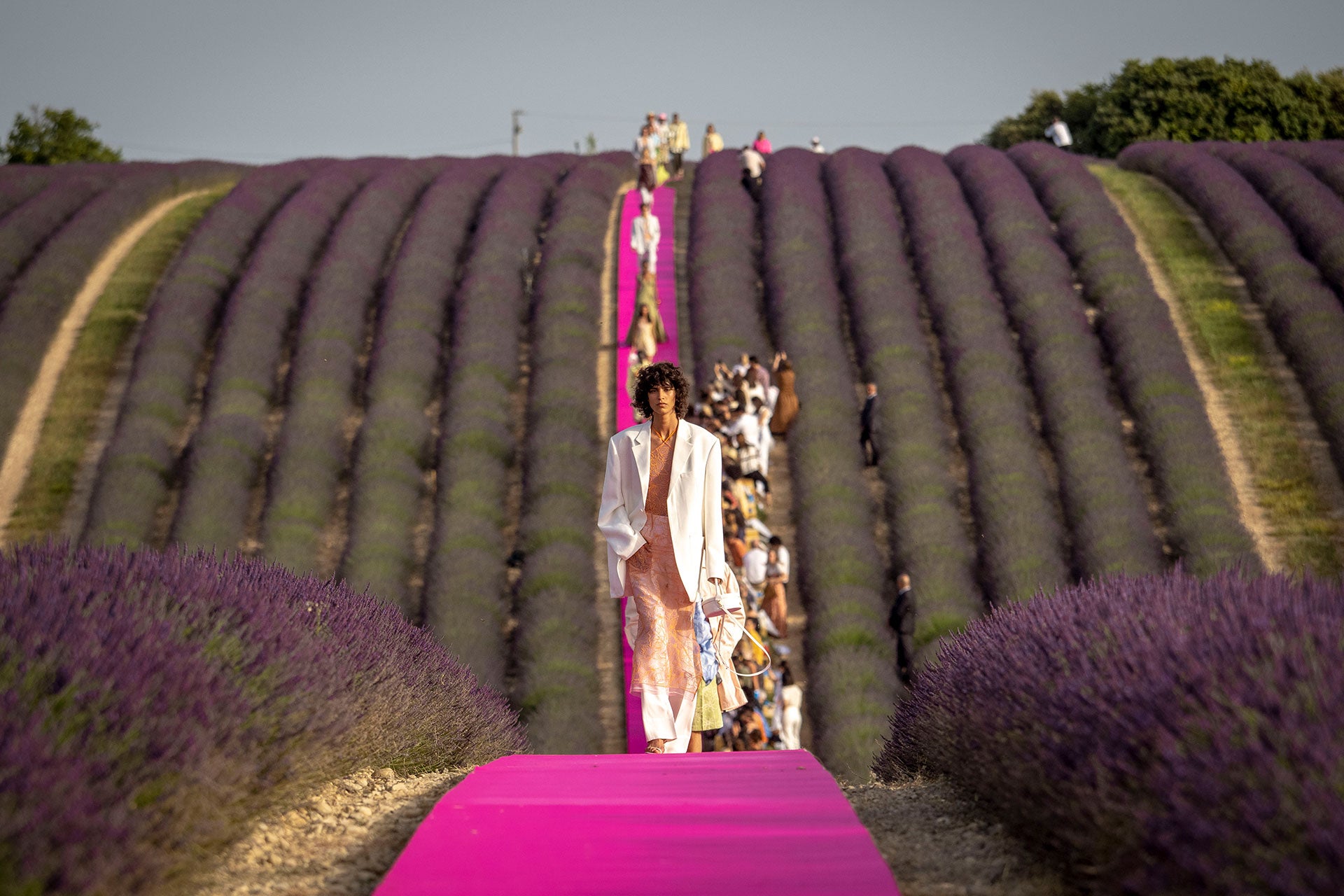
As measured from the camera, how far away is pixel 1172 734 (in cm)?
311

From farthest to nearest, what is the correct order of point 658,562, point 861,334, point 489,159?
point 489,159
point 861,334
point 658,562

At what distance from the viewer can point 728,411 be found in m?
15.3

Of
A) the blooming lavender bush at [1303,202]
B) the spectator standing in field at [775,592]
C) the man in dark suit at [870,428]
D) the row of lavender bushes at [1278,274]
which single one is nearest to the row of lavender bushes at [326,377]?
the spectator standing in field at [775,592]

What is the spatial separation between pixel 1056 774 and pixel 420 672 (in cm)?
299

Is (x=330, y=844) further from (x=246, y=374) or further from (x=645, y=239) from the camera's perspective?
(x=246, y=374)

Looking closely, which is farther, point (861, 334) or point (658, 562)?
point (861, 334)

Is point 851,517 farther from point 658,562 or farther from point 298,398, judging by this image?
point 658,562

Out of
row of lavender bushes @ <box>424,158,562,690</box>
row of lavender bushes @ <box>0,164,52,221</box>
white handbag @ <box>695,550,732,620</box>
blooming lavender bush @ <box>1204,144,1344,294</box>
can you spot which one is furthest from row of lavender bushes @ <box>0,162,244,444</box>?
blooming lavender bush @ <box>1204,144,1344,294</box>

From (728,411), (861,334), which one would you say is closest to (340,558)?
(728,411)

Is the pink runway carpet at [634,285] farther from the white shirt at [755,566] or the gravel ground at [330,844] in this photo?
the gravel ground at [330,844]

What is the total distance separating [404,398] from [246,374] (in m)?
2.78

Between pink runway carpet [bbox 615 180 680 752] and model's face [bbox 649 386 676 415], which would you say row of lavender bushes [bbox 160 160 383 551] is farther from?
model's face [bbox 649 386 676 415]

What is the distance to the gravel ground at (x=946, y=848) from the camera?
11.4 feet

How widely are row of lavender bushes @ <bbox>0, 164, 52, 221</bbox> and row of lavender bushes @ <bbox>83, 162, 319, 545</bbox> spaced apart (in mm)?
4421
